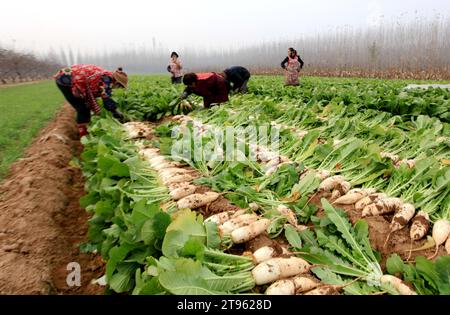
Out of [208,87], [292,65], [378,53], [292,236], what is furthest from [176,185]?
[378,53]

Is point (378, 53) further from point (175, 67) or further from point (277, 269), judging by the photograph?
point (277, 269)

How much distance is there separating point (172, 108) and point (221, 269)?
5278 millimetres

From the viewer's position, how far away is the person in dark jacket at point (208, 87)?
6215mm

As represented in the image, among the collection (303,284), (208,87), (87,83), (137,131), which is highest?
(87,83)

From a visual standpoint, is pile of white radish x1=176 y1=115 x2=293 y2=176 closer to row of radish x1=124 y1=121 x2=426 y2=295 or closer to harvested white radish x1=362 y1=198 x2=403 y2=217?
row of radish x1=124 y1=121 x2=426 y2=295

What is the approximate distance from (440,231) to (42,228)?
3.17 m

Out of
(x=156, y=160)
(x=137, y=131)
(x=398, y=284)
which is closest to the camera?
(x=398, y=284)

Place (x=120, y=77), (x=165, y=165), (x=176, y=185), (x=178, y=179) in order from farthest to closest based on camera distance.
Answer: (x=120, y=77)
(x=165, y=165)
(x=178, y=179)
(x=176, y=185)

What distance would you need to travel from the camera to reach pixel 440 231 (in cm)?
200

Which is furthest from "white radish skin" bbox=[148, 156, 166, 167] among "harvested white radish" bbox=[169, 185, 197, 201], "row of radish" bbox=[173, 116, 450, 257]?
"row of radish" bbox=[173, 116, 450, 257]

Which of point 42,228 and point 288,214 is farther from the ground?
point 288,214

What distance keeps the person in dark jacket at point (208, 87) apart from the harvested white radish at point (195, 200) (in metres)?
3.68
